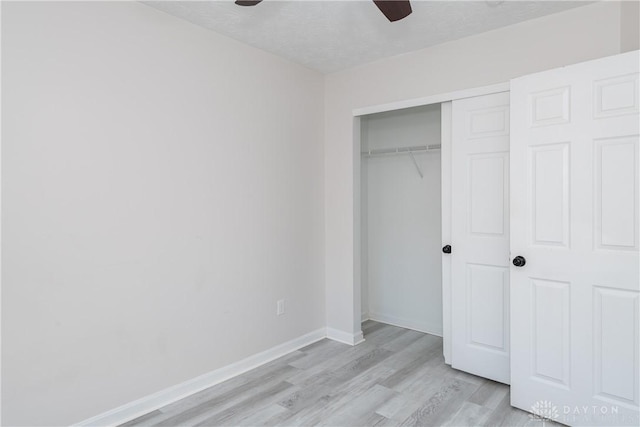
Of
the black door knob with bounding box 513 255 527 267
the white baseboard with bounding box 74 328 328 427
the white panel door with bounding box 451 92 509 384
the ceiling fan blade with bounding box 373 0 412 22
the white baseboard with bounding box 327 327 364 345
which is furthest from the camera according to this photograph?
the white baseboard with bounding box 327 327 364 345

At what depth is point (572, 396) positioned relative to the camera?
226 cm

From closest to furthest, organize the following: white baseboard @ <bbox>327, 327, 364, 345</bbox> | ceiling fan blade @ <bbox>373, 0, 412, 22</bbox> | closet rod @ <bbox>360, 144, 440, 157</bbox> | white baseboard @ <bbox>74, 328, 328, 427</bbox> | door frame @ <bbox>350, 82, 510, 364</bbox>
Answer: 1. ceiling fan blade @ <bbox>373, 0, 412, 22</bbox>
2. white baseboard @ <bbox>74, 328, 328, 427</bbox>
3. door frame @ <bbox>350, 82, 510, 364</bbox>
4. white baseboard @ <bbox>327, 327, 364, 345</bbox>
5. closet rod @ <bbox>360, 144, 440, 157</bbox>

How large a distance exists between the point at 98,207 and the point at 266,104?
1.55 metres

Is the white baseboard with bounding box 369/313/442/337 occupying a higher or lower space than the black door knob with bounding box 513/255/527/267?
lower

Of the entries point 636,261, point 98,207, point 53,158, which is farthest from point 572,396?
point 53,158

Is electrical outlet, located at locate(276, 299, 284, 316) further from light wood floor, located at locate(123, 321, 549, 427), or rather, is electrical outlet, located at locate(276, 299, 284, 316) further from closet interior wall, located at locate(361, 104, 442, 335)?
closet interior wall, located at locate(361, 104, 442, 335)

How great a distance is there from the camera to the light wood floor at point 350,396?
2330mm

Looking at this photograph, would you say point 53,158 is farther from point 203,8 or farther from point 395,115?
point 395,115

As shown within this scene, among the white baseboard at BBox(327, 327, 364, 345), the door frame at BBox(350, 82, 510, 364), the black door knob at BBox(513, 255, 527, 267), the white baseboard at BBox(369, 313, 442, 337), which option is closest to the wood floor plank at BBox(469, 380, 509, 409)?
the door frame at BBox(350, 82, 510, 364)

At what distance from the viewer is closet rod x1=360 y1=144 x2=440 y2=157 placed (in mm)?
3764

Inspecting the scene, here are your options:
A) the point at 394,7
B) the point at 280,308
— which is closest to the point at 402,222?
the point at 280,308

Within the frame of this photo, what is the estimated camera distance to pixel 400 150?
13.2 ft

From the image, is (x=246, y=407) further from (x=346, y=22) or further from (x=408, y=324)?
(x=346, y=22)

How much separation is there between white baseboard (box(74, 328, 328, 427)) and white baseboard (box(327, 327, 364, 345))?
26 centimetres
